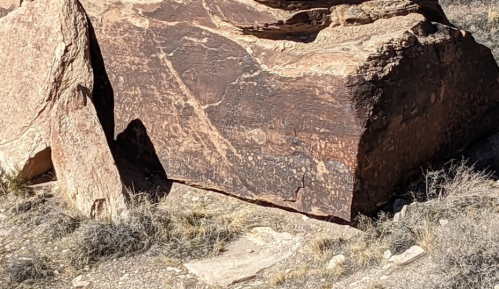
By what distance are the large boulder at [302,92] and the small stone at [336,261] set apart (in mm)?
339

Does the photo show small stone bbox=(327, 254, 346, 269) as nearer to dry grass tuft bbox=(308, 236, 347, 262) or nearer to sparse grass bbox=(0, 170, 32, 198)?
dry grass tuft bbox=(308, 236, 347, 262)

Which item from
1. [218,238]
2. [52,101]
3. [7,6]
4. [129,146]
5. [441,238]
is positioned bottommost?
[218,238]

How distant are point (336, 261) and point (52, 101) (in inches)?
106

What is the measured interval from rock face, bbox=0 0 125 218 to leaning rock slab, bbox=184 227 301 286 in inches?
41.1

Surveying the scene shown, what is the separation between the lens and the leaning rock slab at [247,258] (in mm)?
4691

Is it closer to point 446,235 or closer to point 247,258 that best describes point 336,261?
point 247,258

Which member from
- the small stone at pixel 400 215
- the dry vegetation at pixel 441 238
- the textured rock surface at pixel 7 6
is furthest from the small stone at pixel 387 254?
the textured rock surface at pixel 7 6

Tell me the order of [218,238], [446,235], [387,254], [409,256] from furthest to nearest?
[218,238], [387,254], [409,256], [446,235]

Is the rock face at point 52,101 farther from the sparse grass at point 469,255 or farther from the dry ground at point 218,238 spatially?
the sparse grass at point 469,255

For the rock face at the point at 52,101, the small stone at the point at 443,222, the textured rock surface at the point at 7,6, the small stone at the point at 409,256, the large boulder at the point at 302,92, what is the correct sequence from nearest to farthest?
1. the small stone at the point at 409,256
2. the small stone at the point at 443,222
3. the large boulder at the point at 302,92
4. the rock face at the point at 52,101
5. the textured rock surface at the point at 7,6

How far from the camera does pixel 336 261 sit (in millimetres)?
4602

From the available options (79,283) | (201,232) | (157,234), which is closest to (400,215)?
(201,232)

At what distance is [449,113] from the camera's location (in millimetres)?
5574

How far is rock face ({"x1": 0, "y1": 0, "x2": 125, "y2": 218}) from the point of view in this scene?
18.2ft
